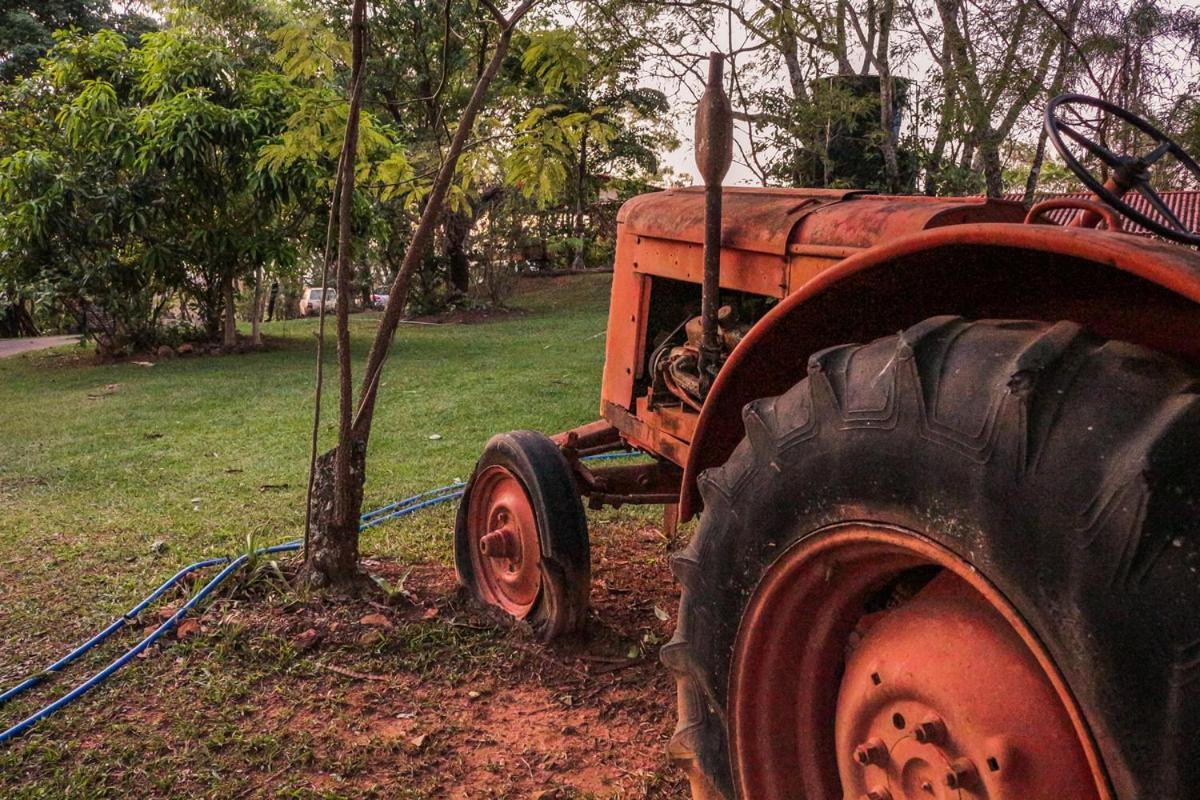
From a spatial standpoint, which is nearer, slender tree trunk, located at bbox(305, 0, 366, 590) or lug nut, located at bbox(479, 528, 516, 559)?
lug nut, located at bbox(479, 528, 516, 559)

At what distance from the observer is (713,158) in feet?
7.13

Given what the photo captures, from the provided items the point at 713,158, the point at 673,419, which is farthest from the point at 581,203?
the point at 713,158

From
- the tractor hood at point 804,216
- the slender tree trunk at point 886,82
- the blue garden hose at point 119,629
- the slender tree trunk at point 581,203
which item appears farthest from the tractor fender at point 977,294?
the slender tree trunk at point 581,203

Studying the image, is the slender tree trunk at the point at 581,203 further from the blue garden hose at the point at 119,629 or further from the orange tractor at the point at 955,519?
the orange tractor at the point at 955,519

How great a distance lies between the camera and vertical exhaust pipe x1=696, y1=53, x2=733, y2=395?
2.16 meters

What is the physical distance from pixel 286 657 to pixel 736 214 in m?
1.98

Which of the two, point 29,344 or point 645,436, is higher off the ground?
point 645,436

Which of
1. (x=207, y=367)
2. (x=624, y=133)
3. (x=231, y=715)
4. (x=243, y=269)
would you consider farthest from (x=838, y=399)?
(x=624, y=133)

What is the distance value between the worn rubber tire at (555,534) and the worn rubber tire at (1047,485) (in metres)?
1.40

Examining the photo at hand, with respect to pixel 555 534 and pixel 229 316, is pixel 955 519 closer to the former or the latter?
pixel 555 534

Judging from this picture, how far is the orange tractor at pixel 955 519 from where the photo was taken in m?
0.99

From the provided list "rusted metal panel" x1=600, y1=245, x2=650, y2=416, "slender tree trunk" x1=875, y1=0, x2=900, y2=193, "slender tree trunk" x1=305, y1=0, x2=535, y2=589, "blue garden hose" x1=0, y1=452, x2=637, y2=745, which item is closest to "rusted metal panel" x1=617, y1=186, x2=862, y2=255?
"rusted metal panel" x1=600, y1=245, x2=650, y2=416

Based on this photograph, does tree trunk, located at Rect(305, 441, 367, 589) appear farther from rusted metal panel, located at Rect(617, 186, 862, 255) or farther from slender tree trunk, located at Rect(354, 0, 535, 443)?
rusted metal panel, located at Rect(617, 186, 862, 255)

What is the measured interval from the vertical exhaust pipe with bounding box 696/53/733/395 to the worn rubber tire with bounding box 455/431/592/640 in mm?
908
